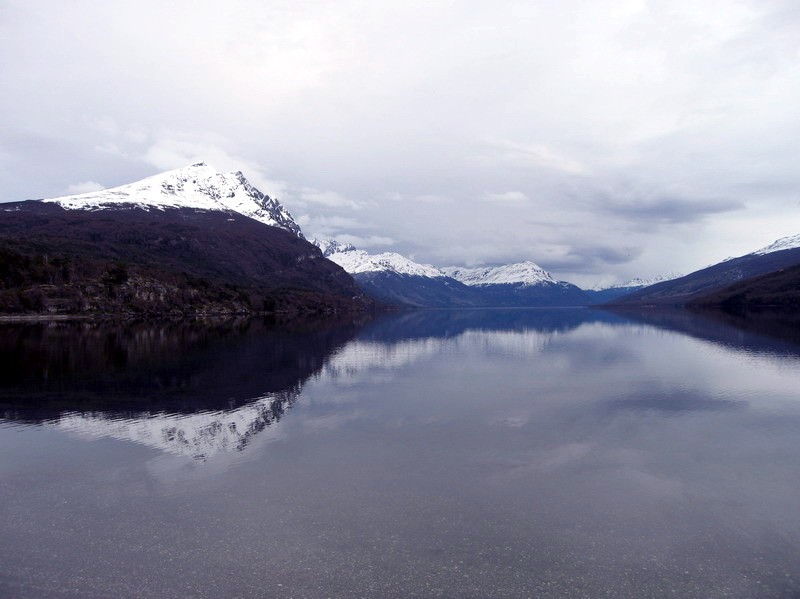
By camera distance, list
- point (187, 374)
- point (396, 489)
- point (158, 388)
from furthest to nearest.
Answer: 1. point (187, 374)
2. point (158, 388)
3. point (396, 489)

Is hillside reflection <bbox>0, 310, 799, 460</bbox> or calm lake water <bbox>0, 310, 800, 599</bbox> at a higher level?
hillside reflection <bbox>0, 310, 799, 460</bbox>

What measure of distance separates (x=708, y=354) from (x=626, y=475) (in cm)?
7827

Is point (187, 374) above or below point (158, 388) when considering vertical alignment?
above

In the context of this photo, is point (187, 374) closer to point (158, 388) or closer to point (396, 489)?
point (158, 388)

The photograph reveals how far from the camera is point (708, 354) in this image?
95.0m

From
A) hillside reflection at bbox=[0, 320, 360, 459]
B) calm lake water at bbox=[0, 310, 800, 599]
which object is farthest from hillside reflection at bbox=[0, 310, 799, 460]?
calm lake water at bbox=[0, 310, 800, 599]

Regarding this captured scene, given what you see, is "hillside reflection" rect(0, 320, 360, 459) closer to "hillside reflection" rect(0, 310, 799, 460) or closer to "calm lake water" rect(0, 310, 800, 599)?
"hillside reflection" rect(0, 310, 799, 460)

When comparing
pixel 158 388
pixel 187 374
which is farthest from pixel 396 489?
pixel 187 374

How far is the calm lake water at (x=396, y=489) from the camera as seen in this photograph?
19062 millimetres

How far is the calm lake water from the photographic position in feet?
62.5

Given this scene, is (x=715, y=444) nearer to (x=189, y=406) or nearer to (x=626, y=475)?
(x=626, y=475)

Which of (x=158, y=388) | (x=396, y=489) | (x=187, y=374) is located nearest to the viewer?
(x=396, y=489)

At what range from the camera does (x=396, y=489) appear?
2781 centimetres

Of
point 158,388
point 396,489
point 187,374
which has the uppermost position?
point 187,374
